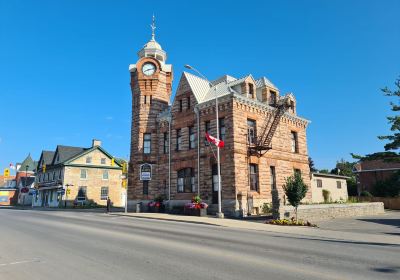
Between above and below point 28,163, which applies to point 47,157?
below

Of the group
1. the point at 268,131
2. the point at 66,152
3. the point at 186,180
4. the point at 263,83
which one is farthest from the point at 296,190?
the point at 66,152

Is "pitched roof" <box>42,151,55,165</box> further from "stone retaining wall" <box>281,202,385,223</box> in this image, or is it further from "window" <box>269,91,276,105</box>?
"stone retaining wall" <box>281,202,385,223</box>

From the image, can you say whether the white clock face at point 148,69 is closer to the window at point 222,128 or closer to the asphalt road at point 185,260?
the window at point 222,128

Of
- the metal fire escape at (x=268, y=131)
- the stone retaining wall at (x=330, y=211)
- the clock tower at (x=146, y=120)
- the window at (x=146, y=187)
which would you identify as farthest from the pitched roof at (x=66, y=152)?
the stone retaining wall at (x=330, y=211)

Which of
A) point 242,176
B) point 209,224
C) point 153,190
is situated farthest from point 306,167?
point 209,224

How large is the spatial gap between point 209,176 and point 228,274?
804 inches

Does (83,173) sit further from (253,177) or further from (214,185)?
(253,177)

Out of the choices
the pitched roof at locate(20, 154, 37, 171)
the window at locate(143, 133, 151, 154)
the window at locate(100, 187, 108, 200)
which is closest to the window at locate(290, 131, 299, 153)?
the window at locate(143, 133, 151, 154)

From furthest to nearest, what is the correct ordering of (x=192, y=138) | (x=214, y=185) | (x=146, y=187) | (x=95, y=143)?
(x=95, y=143), (x=146, y=187), (x=192, y=138), (x=214, y=185)

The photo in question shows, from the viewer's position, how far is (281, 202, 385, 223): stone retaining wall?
2118cm

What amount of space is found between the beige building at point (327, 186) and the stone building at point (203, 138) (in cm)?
416

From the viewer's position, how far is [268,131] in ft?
96.6

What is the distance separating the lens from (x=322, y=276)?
651 centimetres

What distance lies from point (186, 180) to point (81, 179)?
28274 millimetres
